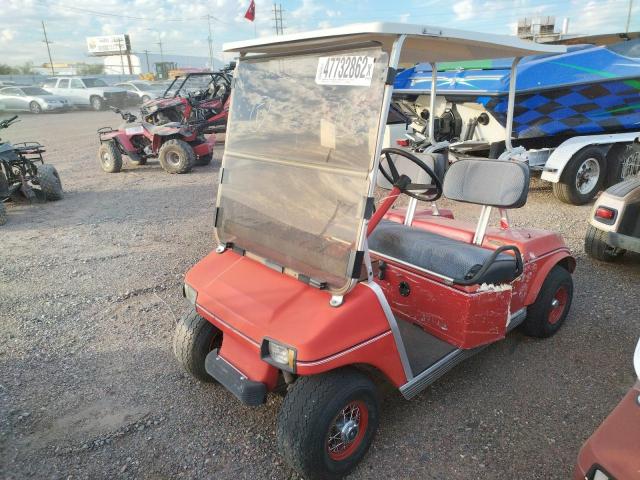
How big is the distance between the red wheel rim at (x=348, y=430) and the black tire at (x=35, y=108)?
24.1m

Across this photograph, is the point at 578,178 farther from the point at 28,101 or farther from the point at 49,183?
the point at 28,101

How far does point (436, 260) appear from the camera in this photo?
2723 millimetres

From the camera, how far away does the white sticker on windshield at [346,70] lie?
6.30 ft

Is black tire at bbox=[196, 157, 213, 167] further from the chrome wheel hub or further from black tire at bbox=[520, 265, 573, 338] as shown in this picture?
black tire at bbox=[520, 265, 573, 338]

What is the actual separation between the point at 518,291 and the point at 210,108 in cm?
1010

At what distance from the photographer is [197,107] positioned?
11219mm

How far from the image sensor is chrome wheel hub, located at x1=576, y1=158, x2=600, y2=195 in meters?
6.40

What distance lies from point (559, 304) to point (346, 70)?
2.44 meters

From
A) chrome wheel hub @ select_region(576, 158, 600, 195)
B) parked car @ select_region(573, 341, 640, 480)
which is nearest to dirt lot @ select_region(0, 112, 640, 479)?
parked car @ select_region(573, 341, 640, 480)

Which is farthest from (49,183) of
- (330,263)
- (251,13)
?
(251,13)

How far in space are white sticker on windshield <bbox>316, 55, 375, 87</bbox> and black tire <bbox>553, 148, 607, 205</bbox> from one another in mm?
5300

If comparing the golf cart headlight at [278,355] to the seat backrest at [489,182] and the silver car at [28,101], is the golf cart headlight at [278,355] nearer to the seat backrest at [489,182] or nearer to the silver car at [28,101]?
the seat backrest at [489,182]

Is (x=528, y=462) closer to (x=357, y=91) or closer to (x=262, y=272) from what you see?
(x=262, y=272)

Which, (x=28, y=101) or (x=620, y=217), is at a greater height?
(x=28, y=101)
